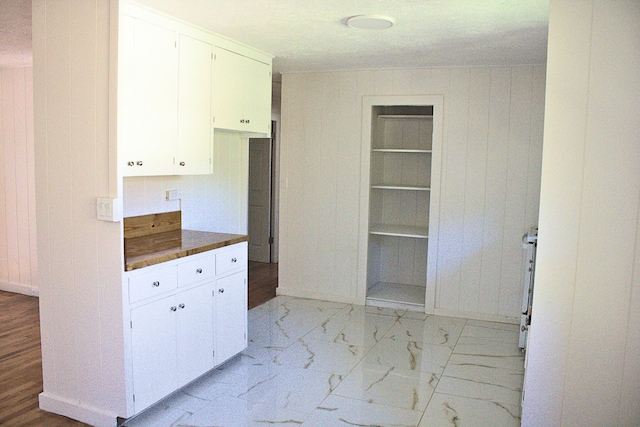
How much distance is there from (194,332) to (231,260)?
0.56 metres

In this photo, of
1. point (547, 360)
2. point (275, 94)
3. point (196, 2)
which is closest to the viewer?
point (547, 360)

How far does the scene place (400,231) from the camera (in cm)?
Result: 538

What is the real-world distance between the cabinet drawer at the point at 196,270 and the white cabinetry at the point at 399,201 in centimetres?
230

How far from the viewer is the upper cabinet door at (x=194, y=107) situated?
3.42 metres

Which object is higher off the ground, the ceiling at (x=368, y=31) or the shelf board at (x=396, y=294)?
the ceiling at (x=368, y=31)

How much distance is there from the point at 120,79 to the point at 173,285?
1161 millimetres

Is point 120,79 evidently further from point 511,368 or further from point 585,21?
point 511,368

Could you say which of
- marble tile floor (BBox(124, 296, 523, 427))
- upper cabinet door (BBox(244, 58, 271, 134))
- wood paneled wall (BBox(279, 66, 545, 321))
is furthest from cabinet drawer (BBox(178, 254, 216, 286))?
wood paneled wall (BBox(279, 66, 545, 321))

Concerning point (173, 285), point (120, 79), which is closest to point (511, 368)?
point (173, 285)

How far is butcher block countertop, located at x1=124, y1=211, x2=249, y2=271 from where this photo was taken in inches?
118

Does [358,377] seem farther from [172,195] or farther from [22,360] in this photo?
[22,360]

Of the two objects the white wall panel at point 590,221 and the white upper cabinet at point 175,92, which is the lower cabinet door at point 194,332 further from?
the white wall panel at point 590,221

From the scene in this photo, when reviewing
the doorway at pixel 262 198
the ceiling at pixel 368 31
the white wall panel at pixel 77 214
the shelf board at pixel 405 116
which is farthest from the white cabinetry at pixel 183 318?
the doorway at pixel 262 198

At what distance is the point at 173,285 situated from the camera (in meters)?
3.14
